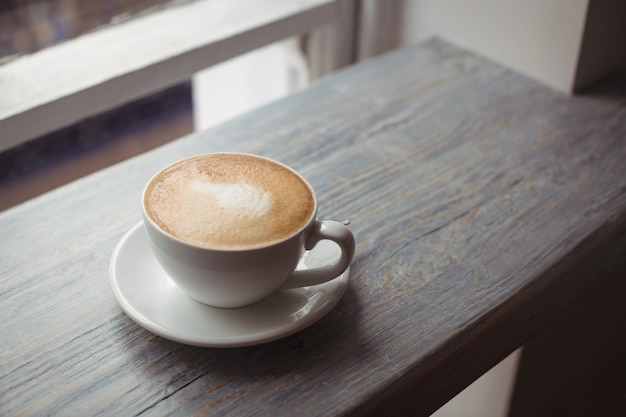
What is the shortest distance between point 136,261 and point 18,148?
550 millimetres

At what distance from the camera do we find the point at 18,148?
1.11 metres

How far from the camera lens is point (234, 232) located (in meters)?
0.57

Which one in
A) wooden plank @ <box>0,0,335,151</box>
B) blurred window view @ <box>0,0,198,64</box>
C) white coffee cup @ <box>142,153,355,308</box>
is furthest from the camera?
blurred window view @ <box>0,0,198,64</box>

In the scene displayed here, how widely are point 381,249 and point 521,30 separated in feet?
1.55

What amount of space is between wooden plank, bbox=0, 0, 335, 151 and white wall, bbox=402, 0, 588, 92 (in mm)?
192

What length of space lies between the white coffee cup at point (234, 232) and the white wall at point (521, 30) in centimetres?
52

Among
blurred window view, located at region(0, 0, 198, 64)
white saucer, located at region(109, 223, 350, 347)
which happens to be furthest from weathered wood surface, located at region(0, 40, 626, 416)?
blurred window view, located at region(0, 0, 198, 64)

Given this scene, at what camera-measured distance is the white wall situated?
976mm

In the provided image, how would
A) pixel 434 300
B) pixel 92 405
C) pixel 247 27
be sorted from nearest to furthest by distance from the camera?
pixel 92 405 → pixel 434 300 → pixel 247 27

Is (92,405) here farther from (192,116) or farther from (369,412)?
(192,116)

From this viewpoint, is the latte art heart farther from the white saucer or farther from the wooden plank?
the wooden plank

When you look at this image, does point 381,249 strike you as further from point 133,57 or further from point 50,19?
point 50,19

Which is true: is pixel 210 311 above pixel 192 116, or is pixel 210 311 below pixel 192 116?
above

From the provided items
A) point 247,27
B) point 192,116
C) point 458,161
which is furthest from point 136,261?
point 192,116
